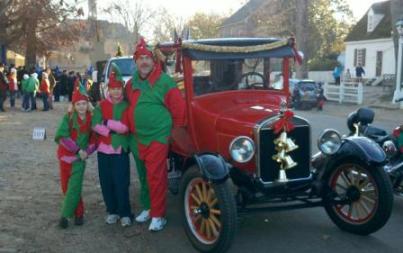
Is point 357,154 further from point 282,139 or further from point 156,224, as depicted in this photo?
point 156,224

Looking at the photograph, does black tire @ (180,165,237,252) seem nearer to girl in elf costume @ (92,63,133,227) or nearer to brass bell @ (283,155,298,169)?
brass bell @ (283,155,298,169)

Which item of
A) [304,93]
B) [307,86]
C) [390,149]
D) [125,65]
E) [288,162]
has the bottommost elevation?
[304,93]

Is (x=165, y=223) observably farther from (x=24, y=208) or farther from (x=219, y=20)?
(x=219, y=20)

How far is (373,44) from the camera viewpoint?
38.7 meters

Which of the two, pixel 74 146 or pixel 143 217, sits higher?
pixel 74 146

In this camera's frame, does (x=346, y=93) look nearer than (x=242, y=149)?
No

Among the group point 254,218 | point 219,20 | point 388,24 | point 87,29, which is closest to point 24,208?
point 254,218

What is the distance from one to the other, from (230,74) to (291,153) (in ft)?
4.02

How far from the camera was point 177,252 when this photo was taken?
4.99 metres

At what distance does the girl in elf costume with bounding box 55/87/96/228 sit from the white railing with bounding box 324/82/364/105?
66.6 feet

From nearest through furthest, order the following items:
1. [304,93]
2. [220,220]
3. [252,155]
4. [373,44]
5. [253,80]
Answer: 1. [220,220]
2. [252,155]
3. [253,80]
4. [304,93]
5. [373,44]

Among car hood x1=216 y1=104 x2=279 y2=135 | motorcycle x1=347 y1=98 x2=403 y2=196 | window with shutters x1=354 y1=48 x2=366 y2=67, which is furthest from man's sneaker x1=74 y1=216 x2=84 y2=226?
window with shutters x1=354 y1=48 x2=366 y2=67

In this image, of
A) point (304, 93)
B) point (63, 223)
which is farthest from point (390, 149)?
point (304, 93)

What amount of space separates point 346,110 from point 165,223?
17.3 metres
